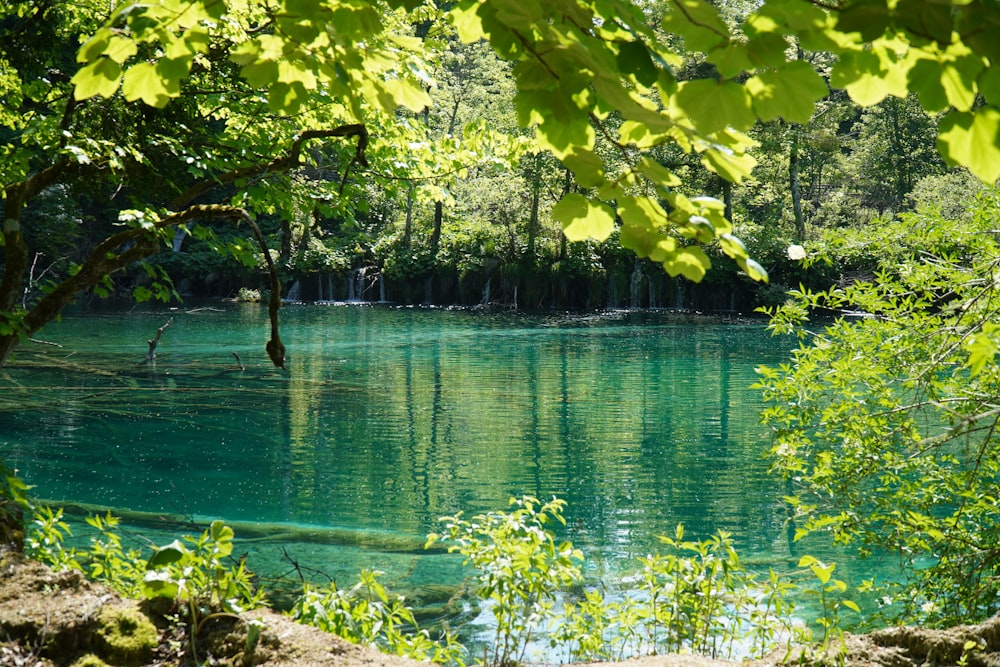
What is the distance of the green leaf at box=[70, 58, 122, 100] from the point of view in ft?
5.77

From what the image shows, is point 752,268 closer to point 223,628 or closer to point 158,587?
→ point 223,628

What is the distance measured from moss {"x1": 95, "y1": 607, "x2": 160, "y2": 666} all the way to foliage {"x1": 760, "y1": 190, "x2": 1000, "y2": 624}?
10.7 ft

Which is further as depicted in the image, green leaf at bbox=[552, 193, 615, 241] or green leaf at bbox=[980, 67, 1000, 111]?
green leaf at bbox=[552, 193, 615, 241]

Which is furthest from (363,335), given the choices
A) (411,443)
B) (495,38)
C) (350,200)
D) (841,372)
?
(495,38)

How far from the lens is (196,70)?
666 centimetres

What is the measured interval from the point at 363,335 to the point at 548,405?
11342 millimetres

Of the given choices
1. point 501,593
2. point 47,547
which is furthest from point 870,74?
point 47,547

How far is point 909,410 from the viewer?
4.77 m

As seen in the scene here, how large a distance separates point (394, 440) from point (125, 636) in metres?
9.17

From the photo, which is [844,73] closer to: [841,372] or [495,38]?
[495,38]

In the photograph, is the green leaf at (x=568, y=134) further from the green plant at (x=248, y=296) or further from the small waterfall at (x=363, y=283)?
the green plant at (x=248, y=296)

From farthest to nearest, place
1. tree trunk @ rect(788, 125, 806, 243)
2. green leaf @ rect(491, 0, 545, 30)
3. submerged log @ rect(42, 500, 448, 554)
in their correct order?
tree trunk @ rect(788, 125, 806, 243)
submerged log @ rect(42, 500, 448, 554)
green leaf @ rect(491, 0, 545, 30)

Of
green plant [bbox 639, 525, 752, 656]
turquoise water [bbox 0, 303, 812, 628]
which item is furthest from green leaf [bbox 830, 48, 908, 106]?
turquoise water [bbox 0, 303, 812, 628]

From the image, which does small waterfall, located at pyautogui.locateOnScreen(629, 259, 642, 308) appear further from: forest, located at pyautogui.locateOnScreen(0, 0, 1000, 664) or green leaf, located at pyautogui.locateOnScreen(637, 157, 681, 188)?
green leaf, located at pyautogui.locateOnScreen(637, 157, 681, 188)
